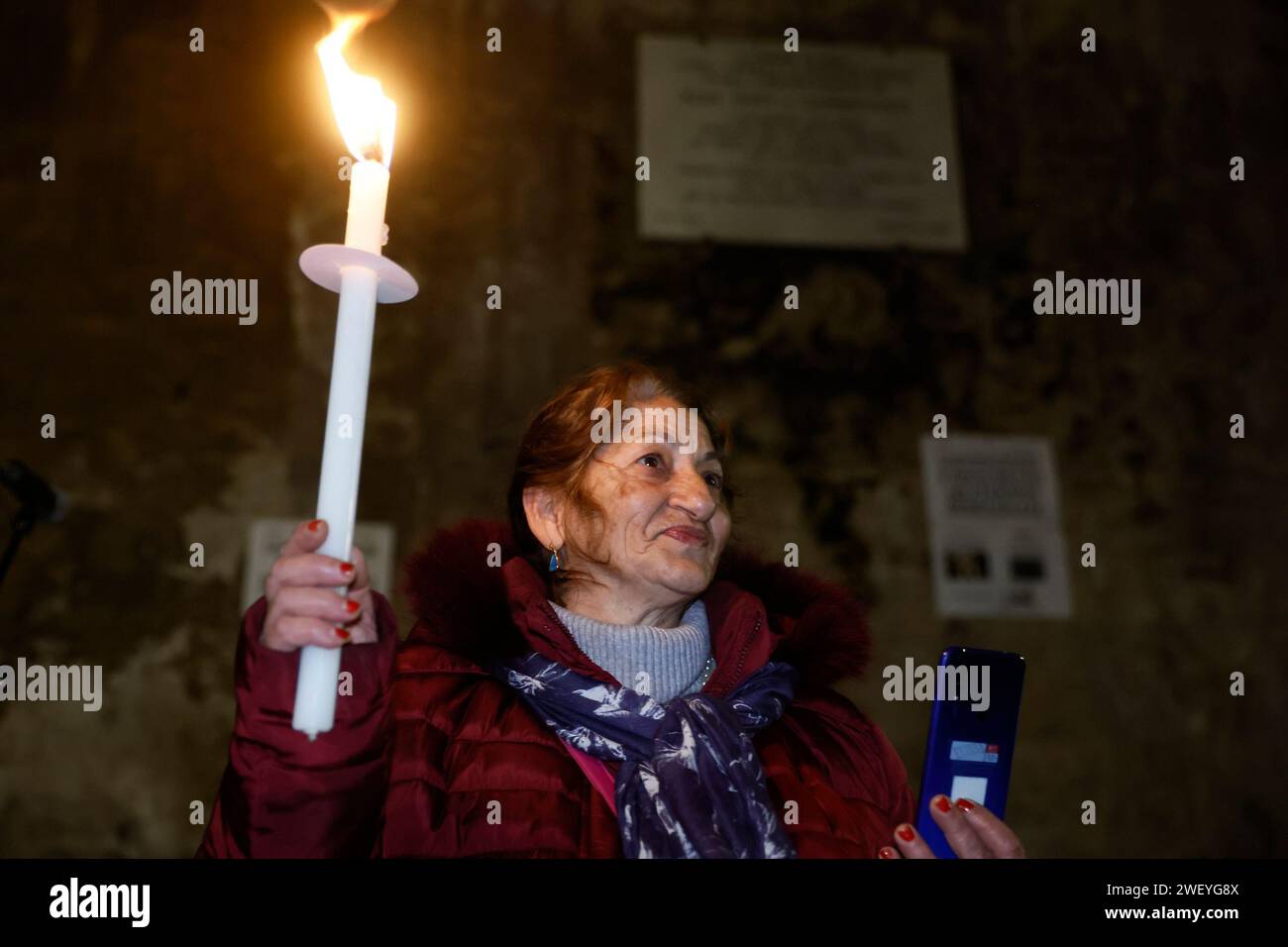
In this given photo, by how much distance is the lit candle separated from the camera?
38.5 inches

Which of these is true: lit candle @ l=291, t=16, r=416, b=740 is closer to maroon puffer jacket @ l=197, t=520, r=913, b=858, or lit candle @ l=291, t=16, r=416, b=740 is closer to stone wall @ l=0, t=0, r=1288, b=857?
maroon puffer jacket @ l=197, t=520, r=913, b=858

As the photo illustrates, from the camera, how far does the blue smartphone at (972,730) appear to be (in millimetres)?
1682

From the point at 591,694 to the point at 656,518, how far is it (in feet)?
1.26

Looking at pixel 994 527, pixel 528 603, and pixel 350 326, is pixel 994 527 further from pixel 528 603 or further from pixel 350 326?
pixel 350 326

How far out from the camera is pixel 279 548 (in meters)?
4.12

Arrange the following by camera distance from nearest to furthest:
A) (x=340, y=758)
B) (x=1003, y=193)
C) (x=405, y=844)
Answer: (x=340, y=758)
(x=405, y=844)
(x=1003, y=193)

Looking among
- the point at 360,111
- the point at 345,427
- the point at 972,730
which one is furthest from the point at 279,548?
the point at 345,427

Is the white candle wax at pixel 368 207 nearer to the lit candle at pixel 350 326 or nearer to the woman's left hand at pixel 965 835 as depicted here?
the lit candle at pixel 350 326

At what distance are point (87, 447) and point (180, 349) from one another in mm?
509

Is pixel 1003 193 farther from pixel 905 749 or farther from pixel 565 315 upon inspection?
pixel 905 749

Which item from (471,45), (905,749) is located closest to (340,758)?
(905,749)

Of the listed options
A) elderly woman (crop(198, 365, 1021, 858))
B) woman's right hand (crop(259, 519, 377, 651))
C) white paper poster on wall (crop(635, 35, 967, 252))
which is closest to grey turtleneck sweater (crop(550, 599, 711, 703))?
elderly woman (crop(198, 365, 1021, 858))

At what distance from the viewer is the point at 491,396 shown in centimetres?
446
